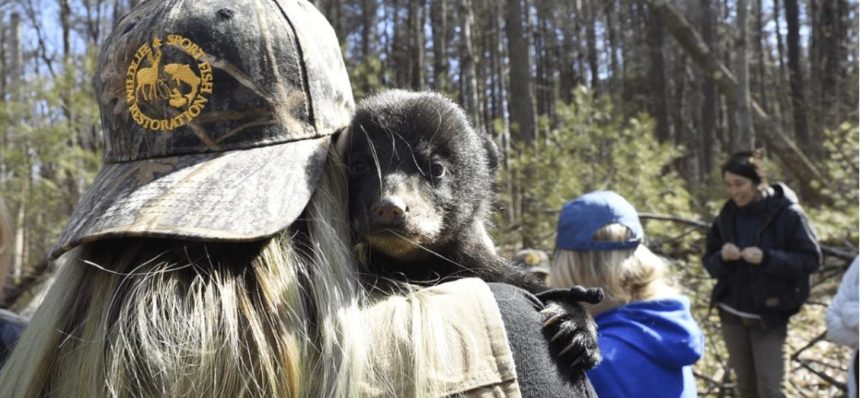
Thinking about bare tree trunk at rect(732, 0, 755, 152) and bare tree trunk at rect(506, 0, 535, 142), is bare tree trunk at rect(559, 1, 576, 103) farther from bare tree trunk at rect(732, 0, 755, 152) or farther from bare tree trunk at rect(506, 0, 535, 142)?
bare tree trunk at rect(732, 0, 755, 152)

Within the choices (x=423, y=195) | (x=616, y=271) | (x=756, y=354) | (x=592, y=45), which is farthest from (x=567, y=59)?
(x=423, y=195)

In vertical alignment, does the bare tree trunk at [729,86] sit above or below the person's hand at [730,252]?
above

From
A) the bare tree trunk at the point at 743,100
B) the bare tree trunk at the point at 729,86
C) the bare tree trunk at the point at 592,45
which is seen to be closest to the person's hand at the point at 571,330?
the bare tree trunk at the point at 743,100

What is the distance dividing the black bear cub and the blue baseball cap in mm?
632

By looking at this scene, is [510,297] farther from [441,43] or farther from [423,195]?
[441,43]

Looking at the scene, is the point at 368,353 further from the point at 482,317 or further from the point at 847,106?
the point at 847,106

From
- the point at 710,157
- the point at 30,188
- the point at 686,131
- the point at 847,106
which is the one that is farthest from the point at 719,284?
the point at 686,131

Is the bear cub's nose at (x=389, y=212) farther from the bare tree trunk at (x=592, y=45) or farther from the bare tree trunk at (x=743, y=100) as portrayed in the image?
the bare tree trunk at (x=592, y=45)

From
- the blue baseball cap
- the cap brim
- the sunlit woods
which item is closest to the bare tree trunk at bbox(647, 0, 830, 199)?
the sunlit woods

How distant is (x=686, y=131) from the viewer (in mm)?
30594

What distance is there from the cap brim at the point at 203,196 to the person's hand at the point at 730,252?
471 centimetres

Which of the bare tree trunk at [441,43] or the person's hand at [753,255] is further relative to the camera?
the bare tree trunk at [441,43]

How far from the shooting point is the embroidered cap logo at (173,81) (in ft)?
3.66

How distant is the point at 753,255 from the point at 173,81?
484cm
